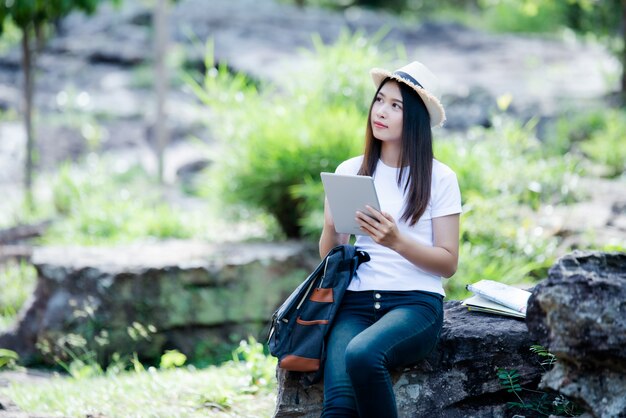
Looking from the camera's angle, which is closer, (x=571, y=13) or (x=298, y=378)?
(x=298, y=378)

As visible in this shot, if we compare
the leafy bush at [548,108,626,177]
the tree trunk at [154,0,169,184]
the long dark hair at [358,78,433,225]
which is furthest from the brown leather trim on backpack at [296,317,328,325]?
the tree trunk at [154,0,169,184]

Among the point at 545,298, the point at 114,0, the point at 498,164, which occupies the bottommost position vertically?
the point at 498,164

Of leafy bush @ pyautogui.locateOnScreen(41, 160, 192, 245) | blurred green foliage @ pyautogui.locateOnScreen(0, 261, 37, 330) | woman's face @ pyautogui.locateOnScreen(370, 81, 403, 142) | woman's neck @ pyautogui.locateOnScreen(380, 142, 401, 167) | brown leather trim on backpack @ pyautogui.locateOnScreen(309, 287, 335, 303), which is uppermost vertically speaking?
woman's face @ pyautogui.locateOnScreen(370, 81, 403, 142)

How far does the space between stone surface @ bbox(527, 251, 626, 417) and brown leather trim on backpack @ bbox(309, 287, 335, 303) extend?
723 mm

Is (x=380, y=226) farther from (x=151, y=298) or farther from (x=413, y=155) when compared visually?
(x=151, y=298)

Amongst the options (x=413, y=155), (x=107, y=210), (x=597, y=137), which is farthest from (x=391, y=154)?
(x=597, y=137)

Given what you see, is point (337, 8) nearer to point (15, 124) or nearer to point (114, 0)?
point (15, 124)

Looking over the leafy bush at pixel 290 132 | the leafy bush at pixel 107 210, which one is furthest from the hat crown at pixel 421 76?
the leafy bush at pixel 107 210

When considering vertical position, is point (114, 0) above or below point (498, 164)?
above

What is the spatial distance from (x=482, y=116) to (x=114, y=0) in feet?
14.6

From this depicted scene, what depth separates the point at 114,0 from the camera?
760 centimetres

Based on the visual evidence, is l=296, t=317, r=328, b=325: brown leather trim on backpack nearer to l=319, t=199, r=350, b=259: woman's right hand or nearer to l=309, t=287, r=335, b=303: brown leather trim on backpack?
l=309, t=287, r=335, b=303: brown leather trim on backpack

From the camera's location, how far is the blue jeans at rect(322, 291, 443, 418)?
2869mm

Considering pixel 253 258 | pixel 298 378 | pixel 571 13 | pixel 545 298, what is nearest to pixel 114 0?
pixel 253 258
